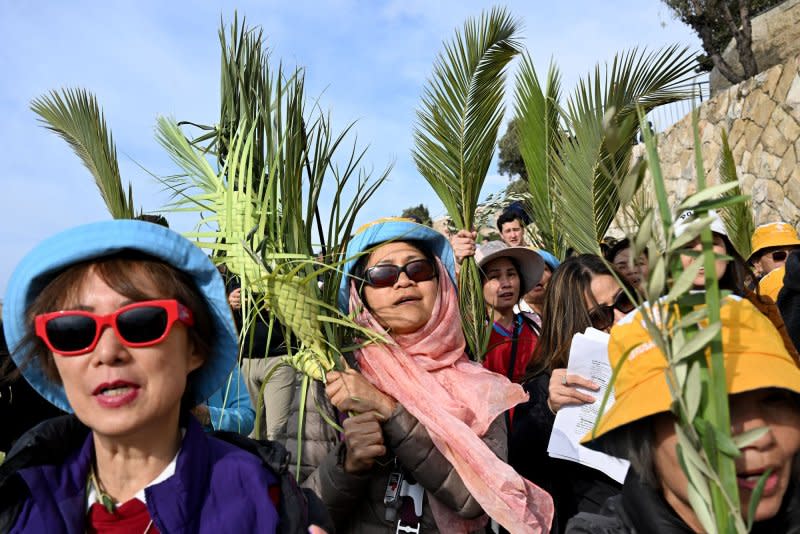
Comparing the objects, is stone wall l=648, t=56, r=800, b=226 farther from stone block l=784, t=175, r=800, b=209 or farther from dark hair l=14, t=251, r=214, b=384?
dark hair l=14, t=251, r=214, b=384

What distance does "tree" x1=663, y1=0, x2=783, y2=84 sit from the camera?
1106 centimetres

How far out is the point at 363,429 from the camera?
2.05 metres

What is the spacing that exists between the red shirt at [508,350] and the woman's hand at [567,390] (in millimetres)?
1088

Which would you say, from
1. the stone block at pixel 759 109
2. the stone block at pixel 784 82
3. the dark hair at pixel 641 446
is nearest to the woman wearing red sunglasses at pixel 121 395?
the dark hair at pixel 641 446

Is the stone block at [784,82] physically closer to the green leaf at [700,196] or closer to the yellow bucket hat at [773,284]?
the yellow bucket hat at [773,284]

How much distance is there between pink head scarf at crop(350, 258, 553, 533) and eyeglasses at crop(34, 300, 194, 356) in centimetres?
109

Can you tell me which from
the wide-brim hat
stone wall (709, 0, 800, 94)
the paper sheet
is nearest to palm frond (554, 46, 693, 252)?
the wide-brim hat

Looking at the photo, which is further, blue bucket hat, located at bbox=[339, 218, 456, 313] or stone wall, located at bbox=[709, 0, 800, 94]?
stone wall, located at bbox=[709, 0, 800, 94]

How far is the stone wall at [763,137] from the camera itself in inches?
360

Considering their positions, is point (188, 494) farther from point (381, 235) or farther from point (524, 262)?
point (524, 262)

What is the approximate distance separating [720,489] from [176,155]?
187cm

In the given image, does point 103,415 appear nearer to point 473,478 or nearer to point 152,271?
point 152,271

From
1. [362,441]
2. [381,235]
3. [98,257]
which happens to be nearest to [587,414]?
[362,441]

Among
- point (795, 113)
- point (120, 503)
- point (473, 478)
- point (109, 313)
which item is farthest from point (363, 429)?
point (795, 113)
